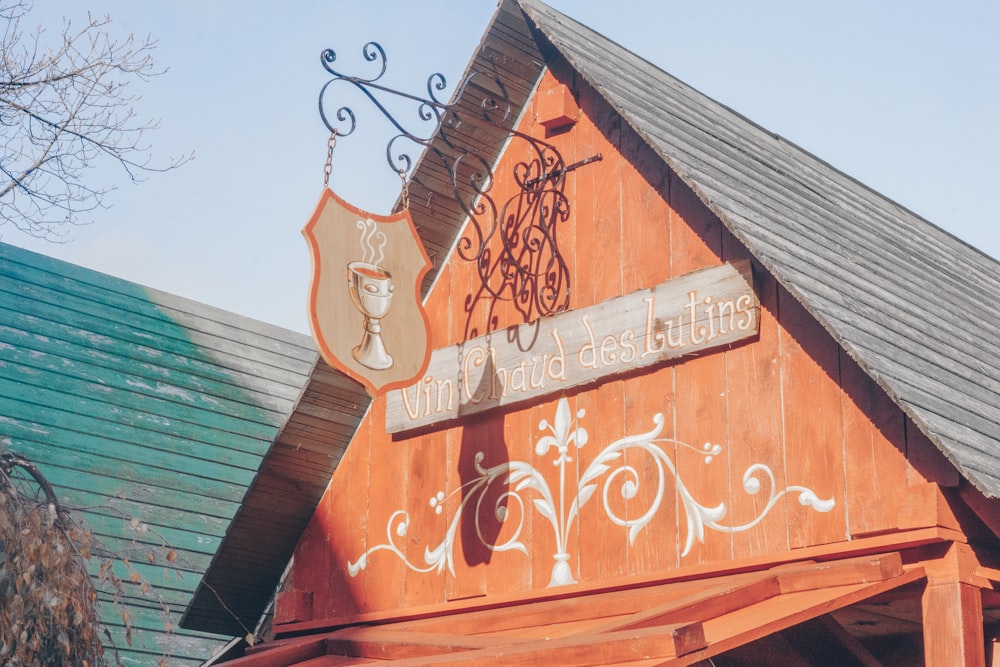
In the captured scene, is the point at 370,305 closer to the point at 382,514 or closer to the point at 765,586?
the point at 382,514

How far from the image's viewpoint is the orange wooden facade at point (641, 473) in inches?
244

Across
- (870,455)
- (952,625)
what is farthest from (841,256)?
(952,625)

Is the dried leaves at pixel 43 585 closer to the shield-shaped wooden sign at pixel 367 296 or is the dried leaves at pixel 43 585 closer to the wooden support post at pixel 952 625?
the shield-shaped wooden sign at pixel 367 296

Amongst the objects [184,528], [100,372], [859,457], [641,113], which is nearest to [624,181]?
[641,113]

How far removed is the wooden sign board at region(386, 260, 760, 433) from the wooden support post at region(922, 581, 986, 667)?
5.09 ft

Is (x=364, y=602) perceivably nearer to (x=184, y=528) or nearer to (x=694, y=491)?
(x=694, y=491)

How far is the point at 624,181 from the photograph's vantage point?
7.89m

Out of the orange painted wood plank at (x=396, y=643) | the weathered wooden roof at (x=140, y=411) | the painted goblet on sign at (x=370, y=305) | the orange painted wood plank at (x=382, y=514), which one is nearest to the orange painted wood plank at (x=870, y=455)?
the orange painted wood plank at (x=396, y=643)

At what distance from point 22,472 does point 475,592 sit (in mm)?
5207

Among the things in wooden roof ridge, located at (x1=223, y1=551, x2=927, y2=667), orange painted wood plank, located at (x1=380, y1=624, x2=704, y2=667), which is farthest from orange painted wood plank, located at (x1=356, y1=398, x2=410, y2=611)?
orange painted wood plank, located at (x1=380, y1=624, x2=704, y2=667)

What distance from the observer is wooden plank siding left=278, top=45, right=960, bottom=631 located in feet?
21.2

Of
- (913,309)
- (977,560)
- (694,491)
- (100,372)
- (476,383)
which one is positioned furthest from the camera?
(100,372)

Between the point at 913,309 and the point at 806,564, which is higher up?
the point at 913,309

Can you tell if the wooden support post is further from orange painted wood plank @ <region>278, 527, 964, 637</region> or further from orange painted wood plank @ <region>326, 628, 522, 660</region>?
orange painted wood plank @ <region>326, 628, 522, 660</region>
